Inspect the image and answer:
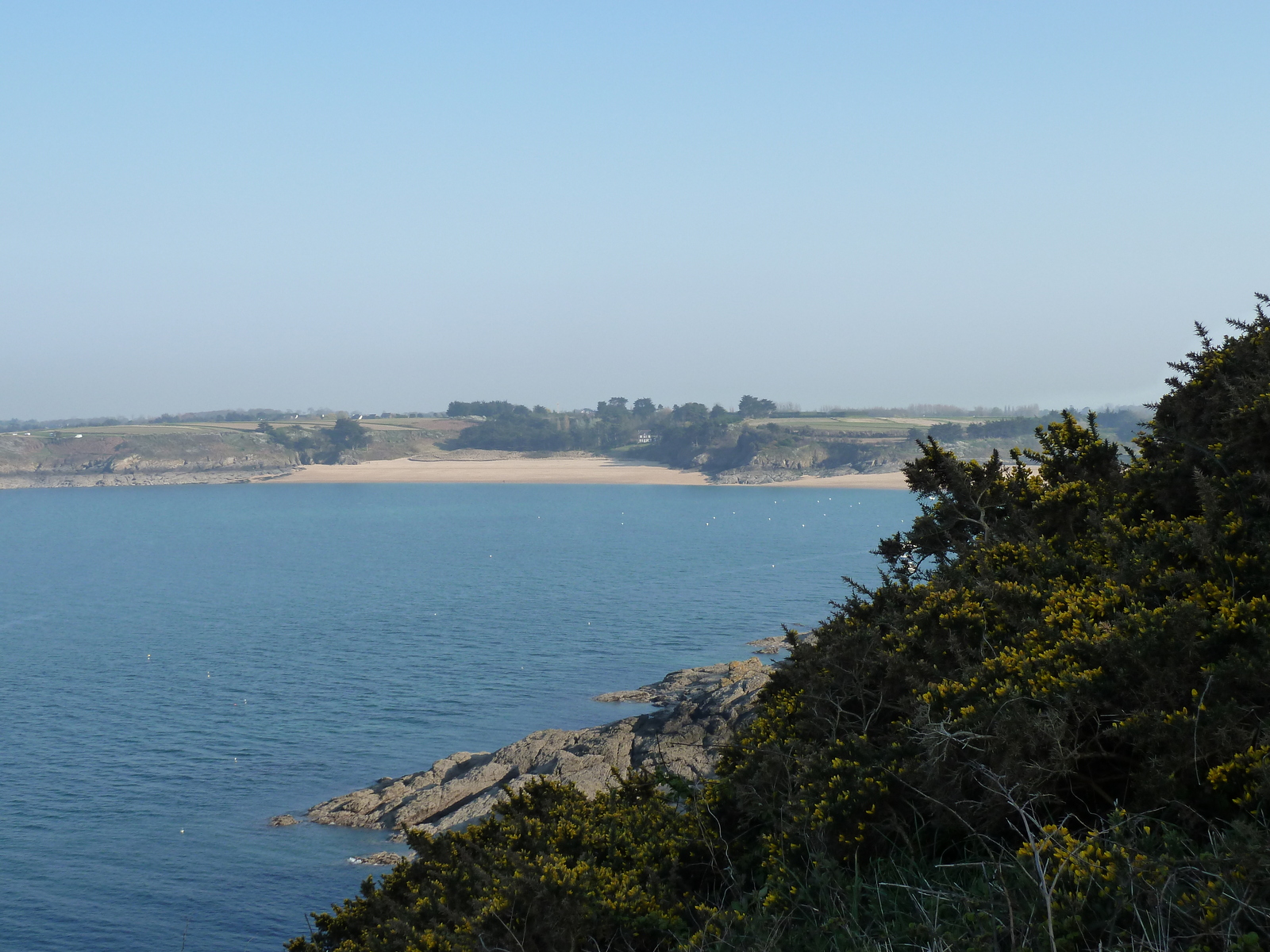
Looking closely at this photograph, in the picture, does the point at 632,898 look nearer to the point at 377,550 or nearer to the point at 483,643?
the point at 483,643

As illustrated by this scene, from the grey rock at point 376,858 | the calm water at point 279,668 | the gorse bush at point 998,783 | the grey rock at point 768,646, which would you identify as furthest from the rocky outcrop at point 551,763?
the gorse bush at point 998,783

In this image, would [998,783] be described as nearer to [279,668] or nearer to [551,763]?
A: [551,763]

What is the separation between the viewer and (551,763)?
99.2 ft

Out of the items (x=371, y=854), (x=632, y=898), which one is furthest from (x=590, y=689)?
(x=632, y=898)

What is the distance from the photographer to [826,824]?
835 centimetres

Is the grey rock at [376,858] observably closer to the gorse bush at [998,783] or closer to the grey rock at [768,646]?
the gorse bush at [998,783]

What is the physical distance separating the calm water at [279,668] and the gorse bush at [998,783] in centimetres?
1654

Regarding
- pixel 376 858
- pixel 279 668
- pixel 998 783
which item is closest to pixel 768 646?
pixel 279 668

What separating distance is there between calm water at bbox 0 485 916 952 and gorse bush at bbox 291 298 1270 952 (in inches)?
651

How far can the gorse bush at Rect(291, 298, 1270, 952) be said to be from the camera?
6184 mm

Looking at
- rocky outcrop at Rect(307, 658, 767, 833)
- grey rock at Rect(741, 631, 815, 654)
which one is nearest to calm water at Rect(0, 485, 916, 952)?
grey rock at Rect(741, 631, 815, 654)

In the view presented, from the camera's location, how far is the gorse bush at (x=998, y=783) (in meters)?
6.18

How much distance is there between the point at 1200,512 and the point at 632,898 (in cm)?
676

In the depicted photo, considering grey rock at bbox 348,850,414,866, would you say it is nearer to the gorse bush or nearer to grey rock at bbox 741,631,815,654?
the gorse bush
